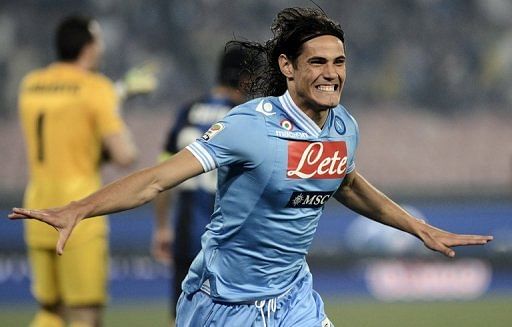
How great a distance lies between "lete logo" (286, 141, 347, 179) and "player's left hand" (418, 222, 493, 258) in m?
0.54

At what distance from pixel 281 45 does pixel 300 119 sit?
36cm

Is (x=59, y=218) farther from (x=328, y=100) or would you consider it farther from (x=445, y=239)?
(x=445, y=239)

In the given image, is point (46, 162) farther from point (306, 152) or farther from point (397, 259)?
point (397, 259)

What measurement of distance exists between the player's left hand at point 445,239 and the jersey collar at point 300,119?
750 mm

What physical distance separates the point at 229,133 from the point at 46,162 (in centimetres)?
321

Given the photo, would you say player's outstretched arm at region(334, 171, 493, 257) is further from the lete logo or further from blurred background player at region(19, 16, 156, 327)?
blurred background player at region(19, 16, 156, 327)

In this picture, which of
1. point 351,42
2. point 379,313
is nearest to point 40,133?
point 379,313

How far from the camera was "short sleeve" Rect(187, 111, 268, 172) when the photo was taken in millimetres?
4508

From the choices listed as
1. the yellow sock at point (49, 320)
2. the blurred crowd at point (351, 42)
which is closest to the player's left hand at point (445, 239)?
the yellow sock at point (49, 320)

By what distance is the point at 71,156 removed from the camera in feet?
24.5

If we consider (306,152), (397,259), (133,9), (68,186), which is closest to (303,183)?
(306,152)

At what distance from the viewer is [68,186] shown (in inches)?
294

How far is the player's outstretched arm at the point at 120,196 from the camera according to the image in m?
4.09

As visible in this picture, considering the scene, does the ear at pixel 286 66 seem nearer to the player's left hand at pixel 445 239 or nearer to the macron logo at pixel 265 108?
the macron logo at pixel 265 108
